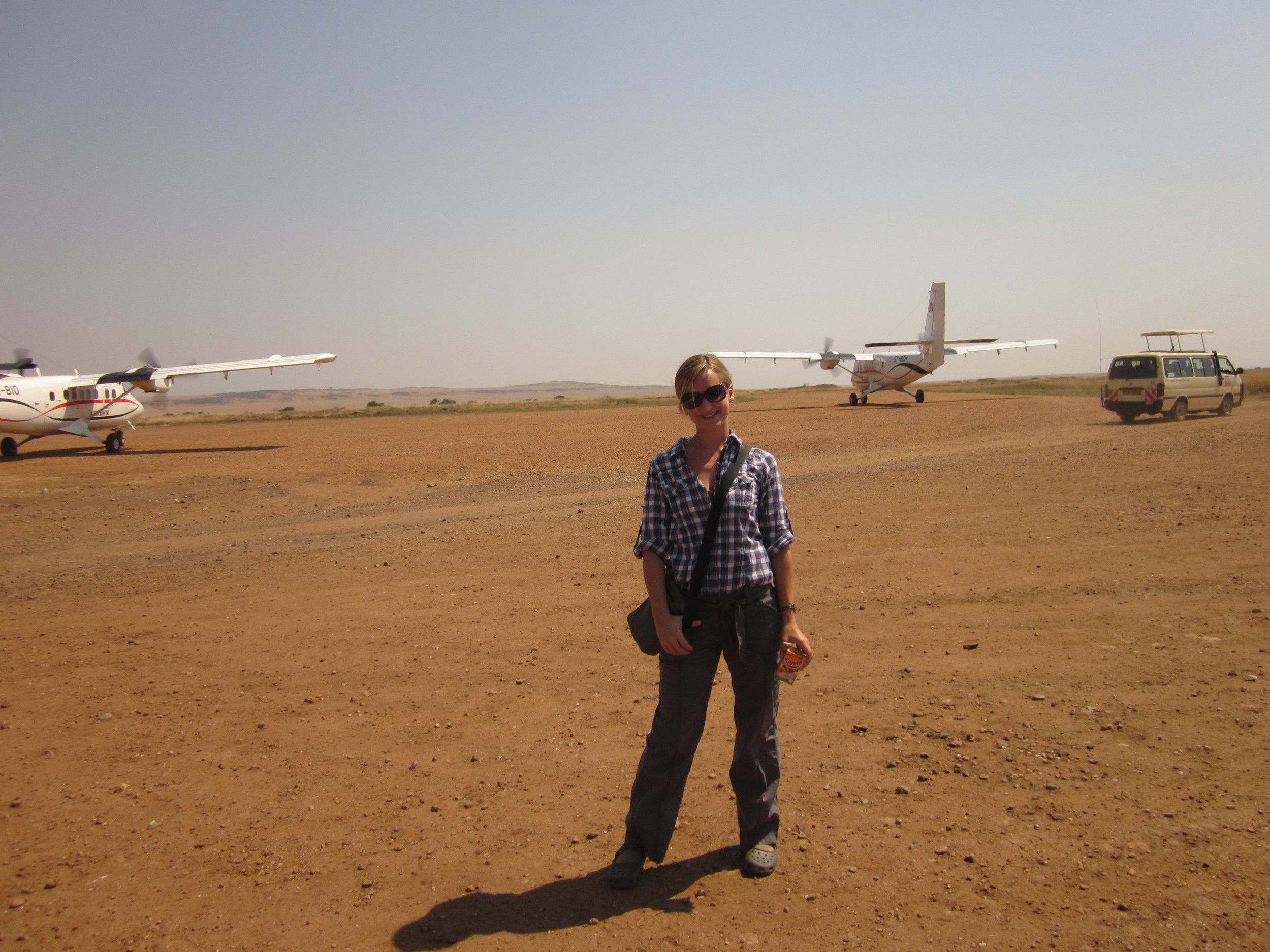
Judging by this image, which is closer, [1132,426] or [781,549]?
[781,549]

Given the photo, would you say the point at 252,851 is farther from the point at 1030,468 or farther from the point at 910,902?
the point at 1030,468

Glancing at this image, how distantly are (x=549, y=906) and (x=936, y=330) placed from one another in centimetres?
4040

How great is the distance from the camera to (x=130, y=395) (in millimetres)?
27234

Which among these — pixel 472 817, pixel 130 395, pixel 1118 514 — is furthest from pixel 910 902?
pixel 130 395

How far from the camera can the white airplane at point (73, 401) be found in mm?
23297

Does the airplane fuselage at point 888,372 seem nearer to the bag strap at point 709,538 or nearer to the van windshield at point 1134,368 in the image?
the van windshield at point 1134,368

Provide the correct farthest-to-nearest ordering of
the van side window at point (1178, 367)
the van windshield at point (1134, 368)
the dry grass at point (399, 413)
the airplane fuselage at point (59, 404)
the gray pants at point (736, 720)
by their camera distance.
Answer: the dry grass at point (399, 413) < the airplane fuselage at point (59, 404) < the van side window at point (1178, 367) < the van windshield at point (1134, 368) < the gray pants at point (736, 720)

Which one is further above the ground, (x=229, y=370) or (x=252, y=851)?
(x=229, y=370)

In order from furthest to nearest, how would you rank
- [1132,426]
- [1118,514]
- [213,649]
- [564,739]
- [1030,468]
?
[1132,426] < [1030,468] < [1118,514] < [213,649] < [564,739]

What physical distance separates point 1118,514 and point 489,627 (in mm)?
8053

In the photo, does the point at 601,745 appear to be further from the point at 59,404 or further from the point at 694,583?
the point at 59,404

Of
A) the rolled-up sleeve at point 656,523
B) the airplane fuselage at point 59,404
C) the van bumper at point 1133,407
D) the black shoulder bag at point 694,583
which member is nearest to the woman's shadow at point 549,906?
the black shoulder bag at point 694,583

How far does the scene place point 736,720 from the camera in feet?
11.0

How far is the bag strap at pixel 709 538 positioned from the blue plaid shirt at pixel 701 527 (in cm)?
2
